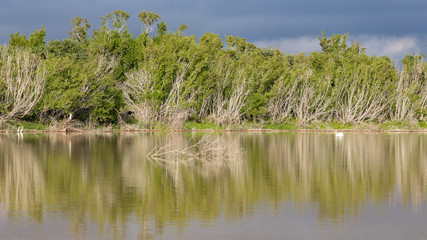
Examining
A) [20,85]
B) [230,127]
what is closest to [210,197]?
[20,85]

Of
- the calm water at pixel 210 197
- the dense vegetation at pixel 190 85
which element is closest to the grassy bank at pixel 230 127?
the dense vegetation at pixel 190 85

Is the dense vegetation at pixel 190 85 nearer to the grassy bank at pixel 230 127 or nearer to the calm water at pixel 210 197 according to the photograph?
the grassy bank at pixel 230 127

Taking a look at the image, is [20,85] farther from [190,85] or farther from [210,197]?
[210,197]

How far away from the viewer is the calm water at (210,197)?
13.4 metres

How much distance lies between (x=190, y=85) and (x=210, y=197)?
53.5 metres

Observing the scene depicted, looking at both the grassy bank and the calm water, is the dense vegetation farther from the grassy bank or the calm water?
the calm water

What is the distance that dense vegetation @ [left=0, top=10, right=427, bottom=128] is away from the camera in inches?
2495

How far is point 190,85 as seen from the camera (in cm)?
7106

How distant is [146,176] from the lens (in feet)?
76.2

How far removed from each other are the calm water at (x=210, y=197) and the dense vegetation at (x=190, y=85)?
107ft

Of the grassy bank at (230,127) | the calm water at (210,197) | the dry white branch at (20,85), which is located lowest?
the calm water at (210,197)

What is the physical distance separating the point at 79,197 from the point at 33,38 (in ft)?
260

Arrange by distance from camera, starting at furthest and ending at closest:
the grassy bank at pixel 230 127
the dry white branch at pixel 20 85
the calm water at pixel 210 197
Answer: the grassy bank at pixel 230 127 < the dry white branch at pixel 20 85 < the calm water at pixel 210 197

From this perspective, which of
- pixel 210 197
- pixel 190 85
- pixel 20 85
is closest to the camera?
pixel 210 197
